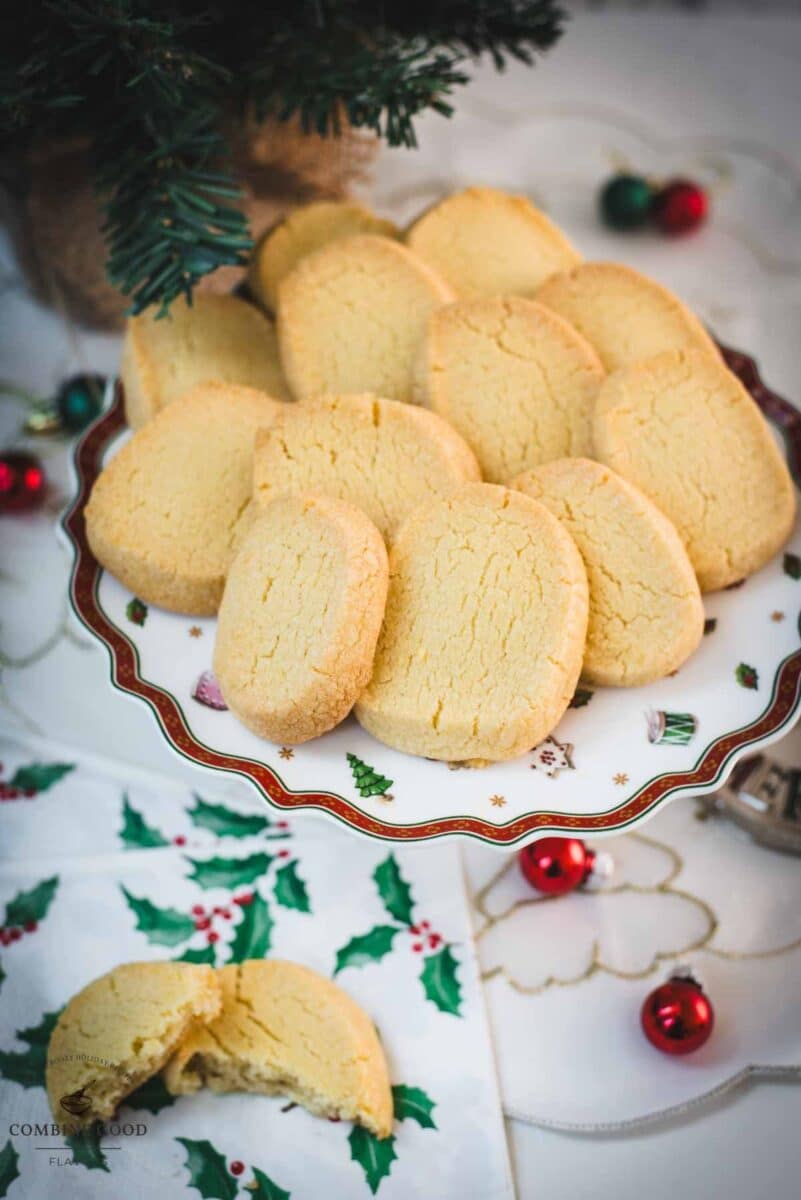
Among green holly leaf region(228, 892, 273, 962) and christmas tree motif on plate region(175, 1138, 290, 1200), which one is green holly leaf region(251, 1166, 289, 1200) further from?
green holly leaf region(228, 892, 273, 962)

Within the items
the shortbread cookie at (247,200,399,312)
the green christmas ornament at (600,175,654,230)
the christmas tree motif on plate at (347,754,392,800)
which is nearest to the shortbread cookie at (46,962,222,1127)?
the christmas tree motif on plate at (347,754,392,800)

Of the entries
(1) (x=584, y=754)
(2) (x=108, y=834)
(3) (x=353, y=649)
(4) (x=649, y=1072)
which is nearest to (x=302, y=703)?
(3) (x=353, y=649)

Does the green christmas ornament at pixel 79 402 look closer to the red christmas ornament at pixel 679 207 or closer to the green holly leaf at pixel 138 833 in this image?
the green holly leaf at pixel 138 833

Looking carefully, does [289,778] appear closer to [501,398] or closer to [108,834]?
[108,834]

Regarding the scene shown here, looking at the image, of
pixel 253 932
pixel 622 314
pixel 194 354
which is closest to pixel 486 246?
pixel 622 314

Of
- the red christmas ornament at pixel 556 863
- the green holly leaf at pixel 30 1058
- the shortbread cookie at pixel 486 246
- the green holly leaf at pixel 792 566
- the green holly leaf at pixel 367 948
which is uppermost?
the shortbread cookie at pixel 486 246

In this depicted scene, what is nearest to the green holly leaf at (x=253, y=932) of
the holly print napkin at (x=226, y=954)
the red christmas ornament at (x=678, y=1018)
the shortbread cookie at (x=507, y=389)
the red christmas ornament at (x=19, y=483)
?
the holly print napkin at (x=226, y=954)
